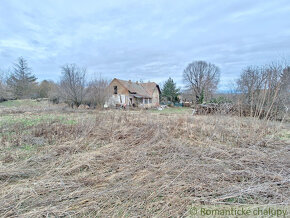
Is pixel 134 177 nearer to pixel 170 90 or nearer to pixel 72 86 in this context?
pixel 72 86

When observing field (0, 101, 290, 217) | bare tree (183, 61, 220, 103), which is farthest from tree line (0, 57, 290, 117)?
field (0, 101, 290, 217)

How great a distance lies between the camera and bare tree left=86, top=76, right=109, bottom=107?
59.8 ft

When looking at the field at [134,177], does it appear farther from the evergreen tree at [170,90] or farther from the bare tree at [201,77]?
the evergreen tree at [170,90]

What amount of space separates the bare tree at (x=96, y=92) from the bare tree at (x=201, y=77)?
2141cm

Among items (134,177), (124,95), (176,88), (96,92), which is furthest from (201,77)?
(134,177)

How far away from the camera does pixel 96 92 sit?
18.4 metres

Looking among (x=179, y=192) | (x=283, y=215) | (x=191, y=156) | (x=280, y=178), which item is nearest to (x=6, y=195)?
(x=179, y=192)

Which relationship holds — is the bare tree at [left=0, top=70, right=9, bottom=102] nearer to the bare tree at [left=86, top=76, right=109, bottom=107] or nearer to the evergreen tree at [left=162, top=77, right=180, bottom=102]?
the bare tree at [left=86, top=76, right=109, bottom=107]

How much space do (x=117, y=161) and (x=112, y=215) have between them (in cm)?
150

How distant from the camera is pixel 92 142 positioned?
4.48 m

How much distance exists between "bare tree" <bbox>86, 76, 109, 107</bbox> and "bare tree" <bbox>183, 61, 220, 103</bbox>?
70.2 feet

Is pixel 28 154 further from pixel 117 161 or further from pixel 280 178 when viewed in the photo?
pixel 280 178

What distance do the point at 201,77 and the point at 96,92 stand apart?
24.4 meters

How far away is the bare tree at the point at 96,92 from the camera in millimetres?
18217
